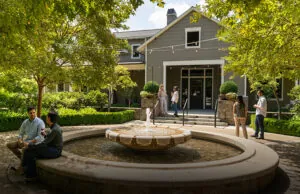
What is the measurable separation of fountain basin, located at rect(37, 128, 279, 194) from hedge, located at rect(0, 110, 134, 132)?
7741mm

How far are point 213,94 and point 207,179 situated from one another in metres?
17.7

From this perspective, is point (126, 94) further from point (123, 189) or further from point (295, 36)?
point (123, 189)

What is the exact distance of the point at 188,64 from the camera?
20.1m

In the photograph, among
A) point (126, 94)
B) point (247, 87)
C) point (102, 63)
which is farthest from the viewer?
point (126, 94)

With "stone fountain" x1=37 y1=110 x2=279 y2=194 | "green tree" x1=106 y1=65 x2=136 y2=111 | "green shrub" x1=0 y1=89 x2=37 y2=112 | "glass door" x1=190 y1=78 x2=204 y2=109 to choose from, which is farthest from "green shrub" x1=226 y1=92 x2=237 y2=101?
"green shrub" x1=0 y1=89 x2=37 y2=112

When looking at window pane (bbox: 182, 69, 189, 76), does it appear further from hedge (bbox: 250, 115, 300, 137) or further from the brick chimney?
hedge (bbox: 250, 115, 300, 137)

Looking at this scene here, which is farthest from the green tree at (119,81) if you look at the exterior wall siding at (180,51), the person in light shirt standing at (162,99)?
the exterior wall siding at (180,51)

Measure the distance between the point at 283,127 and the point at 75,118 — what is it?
1009cm

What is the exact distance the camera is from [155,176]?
4.08 metres

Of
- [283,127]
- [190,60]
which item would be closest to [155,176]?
[283,127]

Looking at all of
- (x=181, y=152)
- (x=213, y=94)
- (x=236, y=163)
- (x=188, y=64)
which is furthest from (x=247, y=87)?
(x=236, y=163)

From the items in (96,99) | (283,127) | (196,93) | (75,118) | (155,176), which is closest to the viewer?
(155,176)

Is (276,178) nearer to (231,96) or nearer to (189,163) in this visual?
(189,163)

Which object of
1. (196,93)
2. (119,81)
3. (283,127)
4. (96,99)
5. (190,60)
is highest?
(190,60)
